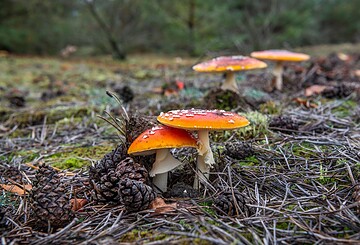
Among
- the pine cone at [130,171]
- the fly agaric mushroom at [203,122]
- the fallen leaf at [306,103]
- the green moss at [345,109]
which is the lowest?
the green moss at [345,109]

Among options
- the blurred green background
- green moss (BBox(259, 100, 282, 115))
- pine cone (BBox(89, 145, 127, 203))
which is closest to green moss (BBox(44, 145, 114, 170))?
pine cone (BBox(89, 145, 127, 203))

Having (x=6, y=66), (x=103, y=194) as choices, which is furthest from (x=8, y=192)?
(x=6, y=66)

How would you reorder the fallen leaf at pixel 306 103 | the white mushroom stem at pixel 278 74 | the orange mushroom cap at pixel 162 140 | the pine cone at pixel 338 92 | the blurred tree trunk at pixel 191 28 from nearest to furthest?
the orange mushroom cap at pixel 162 140
the fallen leaf at pixel 306 103
the pine cone at pixel 338 92
the white mushroom stem at pixel 278 74
the blurred tree trunk at pixel 191 28

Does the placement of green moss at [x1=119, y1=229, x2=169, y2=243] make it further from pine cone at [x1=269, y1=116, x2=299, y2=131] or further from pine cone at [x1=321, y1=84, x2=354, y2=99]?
pine cone at [x1=321, y1=84, x2=354, y2=99]

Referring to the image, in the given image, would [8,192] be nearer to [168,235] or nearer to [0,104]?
[168,235]

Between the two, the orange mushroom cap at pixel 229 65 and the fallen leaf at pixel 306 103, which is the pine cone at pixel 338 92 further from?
the orange mushroom cap at pixel 229 65

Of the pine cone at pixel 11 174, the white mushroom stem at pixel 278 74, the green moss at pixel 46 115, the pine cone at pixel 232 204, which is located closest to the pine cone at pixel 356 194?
the pine cone at pixel 232 204
